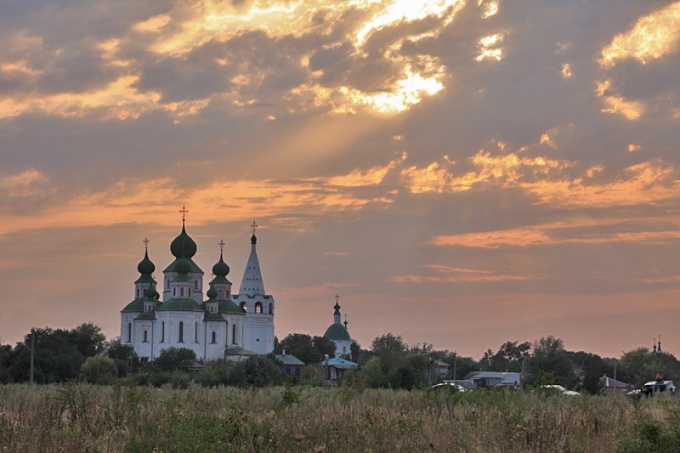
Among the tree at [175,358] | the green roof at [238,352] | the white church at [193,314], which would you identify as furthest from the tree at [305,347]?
the tree at [175,358]

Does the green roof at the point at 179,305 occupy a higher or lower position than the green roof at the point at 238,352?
higher

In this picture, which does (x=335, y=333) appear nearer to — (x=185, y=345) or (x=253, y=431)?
(x=185, y=345)

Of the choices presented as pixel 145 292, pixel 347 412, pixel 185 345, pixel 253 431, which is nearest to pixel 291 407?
pixel 347 412

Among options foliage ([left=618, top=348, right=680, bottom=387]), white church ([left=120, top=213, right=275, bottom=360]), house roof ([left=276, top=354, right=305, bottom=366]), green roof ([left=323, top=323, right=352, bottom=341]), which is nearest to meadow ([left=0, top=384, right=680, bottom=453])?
foliage ([left=618, top=348, right=680, bottom=387])

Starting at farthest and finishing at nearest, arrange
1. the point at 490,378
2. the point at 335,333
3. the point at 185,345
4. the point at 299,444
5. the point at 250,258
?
1. the point at 335,333
2. the point at 250,258
3. the point at 185,345
4. the point at 490,378
5. the point at 299,444

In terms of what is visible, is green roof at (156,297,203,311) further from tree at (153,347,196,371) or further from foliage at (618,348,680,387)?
foliage at (618,348,680,387)

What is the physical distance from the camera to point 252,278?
15875cm

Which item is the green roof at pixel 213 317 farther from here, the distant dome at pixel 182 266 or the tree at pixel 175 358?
the tree at pixel 175 358

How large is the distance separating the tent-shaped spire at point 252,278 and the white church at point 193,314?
0.14m

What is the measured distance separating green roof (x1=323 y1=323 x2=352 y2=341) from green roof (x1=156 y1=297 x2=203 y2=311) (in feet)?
177

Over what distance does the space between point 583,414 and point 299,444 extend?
20.4ft

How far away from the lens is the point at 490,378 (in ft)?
357

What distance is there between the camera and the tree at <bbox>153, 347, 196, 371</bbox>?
125475mm

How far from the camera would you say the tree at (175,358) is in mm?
125475
